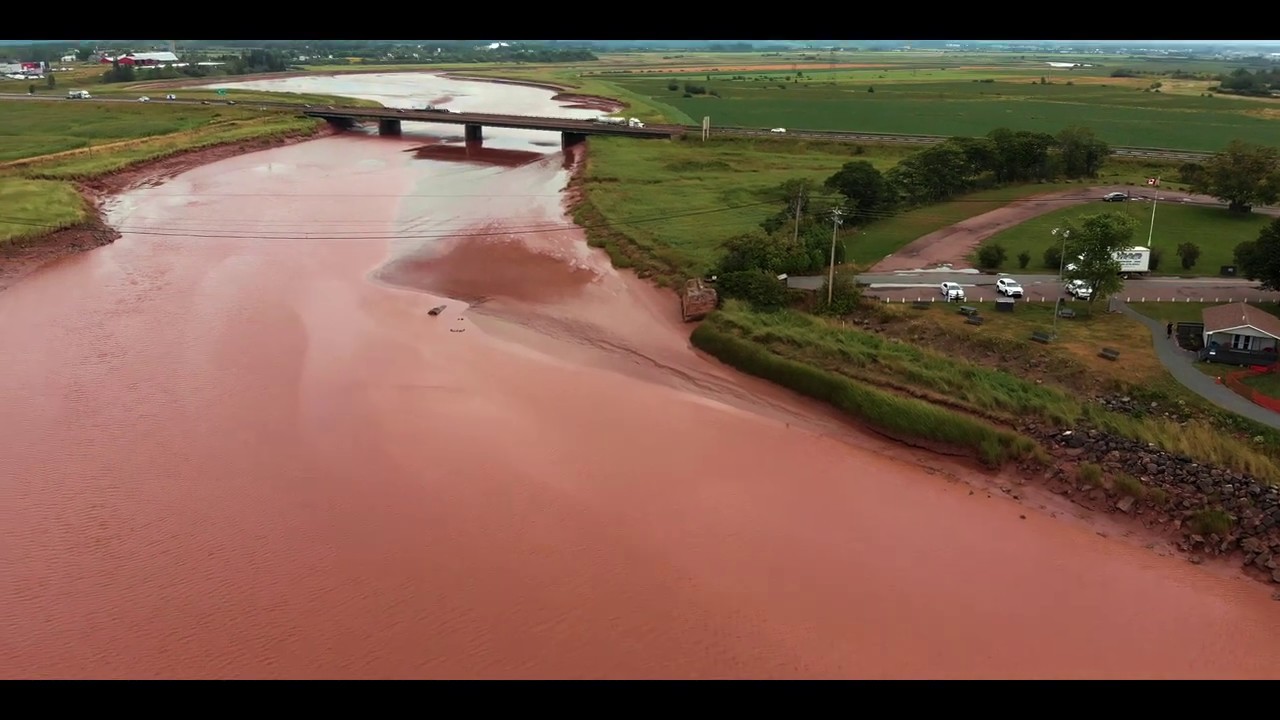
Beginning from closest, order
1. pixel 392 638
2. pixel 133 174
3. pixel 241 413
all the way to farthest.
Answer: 1. pixel 392 638
2. pixel 241 413
3. pixel 133 174

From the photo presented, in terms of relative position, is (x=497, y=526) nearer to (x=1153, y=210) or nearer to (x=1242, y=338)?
(x=1242, y=338)

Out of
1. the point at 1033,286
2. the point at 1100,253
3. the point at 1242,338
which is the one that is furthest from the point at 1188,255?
the point at 1242,338

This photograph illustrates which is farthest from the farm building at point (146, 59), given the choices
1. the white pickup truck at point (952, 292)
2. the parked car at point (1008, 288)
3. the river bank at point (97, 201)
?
the parked car at point (1008, 288)

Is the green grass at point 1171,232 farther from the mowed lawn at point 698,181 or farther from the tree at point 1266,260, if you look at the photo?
the mowed lawn at point 698,181

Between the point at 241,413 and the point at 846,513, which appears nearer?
the point at 846,513

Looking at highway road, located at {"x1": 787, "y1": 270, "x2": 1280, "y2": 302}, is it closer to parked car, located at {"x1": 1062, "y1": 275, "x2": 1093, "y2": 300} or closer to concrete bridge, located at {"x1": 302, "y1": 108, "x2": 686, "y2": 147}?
parked car, located at {"x1": 1062, "y1": 275, "x2": 1093, "y2": 300}

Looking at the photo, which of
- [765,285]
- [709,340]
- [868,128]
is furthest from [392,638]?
[868,128]

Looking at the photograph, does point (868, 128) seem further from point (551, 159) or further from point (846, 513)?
point (846, 513)
